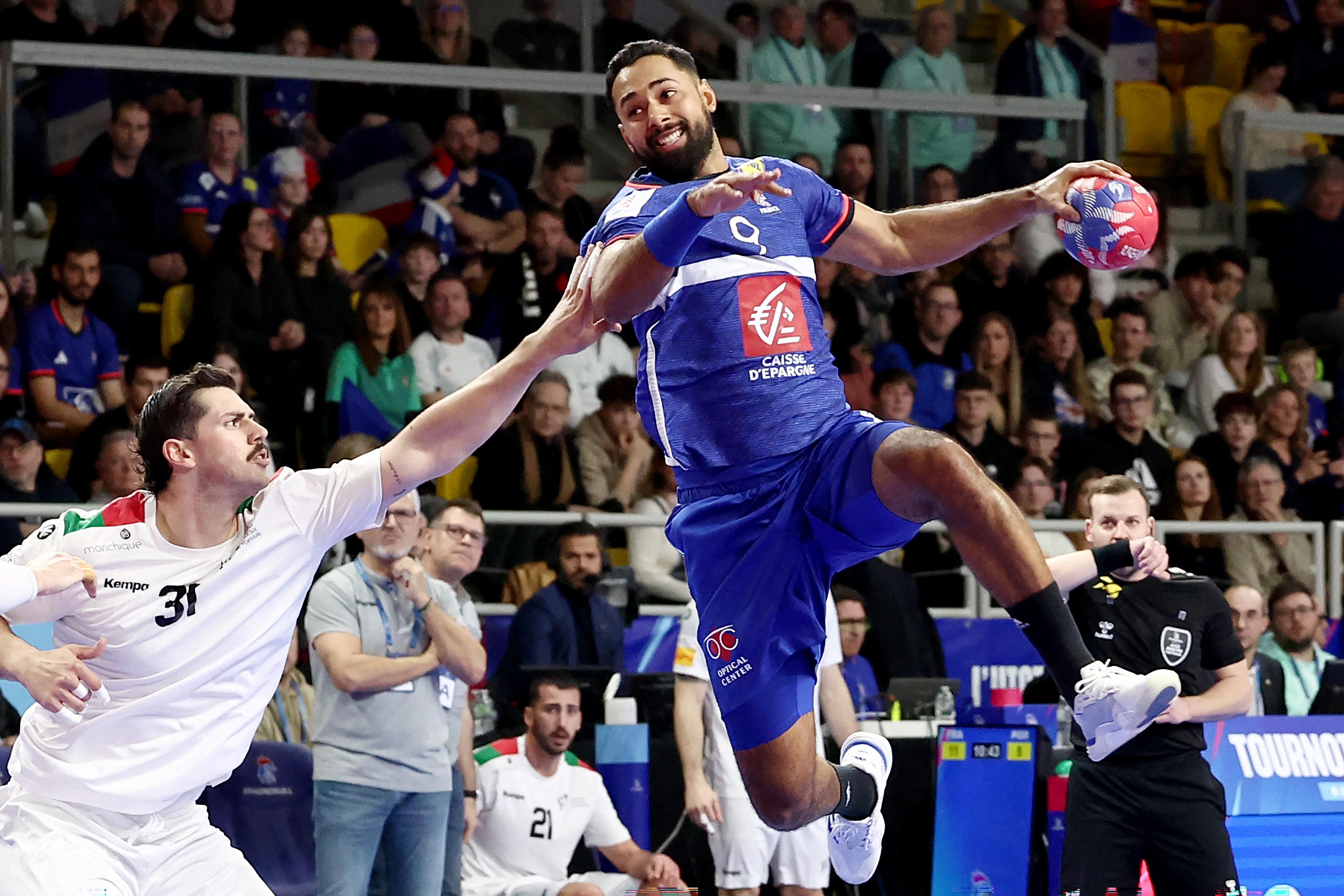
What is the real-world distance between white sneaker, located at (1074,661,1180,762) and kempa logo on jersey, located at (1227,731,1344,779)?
423 cm

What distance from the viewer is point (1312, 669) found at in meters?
10.8

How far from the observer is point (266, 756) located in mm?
8172

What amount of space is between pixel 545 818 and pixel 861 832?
9.57 ft

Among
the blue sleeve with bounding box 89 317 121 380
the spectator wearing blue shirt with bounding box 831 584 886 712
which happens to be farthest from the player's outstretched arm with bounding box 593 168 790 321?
the blue sleeve with bounding box 89 317 121 380

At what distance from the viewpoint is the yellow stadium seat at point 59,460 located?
10.2 m

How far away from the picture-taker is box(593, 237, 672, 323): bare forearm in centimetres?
497

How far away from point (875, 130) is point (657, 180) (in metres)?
8.04

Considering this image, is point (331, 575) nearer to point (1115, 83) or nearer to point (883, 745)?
point (883, 745)

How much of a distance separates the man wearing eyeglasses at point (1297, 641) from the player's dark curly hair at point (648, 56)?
264 inches

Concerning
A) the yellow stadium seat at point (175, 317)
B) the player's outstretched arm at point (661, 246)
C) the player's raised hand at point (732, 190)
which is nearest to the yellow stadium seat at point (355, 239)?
the yellow stadium seat at point (175, 317)

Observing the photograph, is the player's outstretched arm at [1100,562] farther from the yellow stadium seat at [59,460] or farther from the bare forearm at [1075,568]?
the yellow stadium seat at [59,460]

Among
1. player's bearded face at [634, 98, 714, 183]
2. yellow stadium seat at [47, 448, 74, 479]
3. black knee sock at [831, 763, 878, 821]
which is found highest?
player's bearded face at [634, 98, 714, 183]

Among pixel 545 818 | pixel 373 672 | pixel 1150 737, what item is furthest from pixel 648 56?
pixel 545 818

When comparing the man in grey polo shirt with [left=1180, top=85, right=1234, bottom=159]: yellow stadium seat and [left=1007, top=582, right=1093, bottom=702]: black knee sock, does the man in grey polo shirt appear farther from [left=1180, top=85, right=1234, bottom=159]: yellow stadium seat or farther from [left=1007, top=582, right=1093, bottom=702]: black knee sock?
[left=1180, top=85, right=1234, bottom=159]: yellow stadium seat
